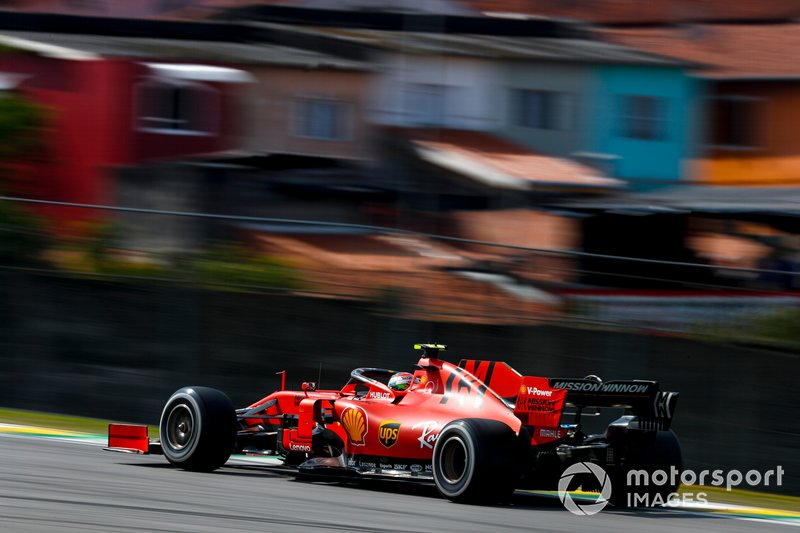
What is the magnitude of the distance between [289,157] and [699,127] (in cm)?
1207

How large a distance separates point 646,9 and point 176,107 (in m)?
15.7

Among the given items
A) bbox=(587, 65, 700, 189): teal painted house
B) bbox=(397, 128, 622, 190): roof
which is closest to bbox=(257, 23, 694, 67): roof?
bbox=(587, 65, 700, 189): teal painted house

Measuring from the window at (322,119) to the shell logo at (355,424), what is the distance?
2088 centimetres

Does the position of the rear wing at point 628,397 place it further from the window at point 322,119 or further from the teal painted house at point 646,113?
the teal painted house at point 646,113

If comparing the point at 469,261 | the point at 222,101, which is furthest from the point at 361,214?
the point at 469,261

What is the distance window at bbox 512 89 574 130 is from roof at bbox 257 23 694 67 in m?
0.96

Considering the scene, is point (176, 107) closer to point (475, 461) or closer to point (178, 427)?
point (178, 427)

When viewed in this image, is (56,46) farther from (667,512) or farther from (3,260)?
(667,512)

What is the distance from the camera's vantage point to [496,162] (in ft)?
103

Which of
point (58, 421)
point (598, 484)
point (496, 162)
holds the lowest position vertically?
point (58, 421)

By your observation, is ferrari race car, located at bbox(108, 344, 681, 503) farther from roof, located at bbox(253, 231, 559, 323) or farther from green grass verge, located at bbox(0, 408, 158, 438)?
roof, located at bbox(253, 231, 559, 323)

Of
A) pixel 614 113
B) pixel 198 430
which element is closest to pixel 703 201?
pixel 614 113

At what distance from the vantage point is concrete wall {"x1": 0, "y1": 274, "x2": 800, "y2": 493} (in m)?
14.9

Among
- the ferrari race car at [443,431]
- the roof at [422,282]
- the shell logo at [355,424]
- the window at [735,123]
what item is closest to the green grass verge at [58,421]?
the roof at [422,282]
